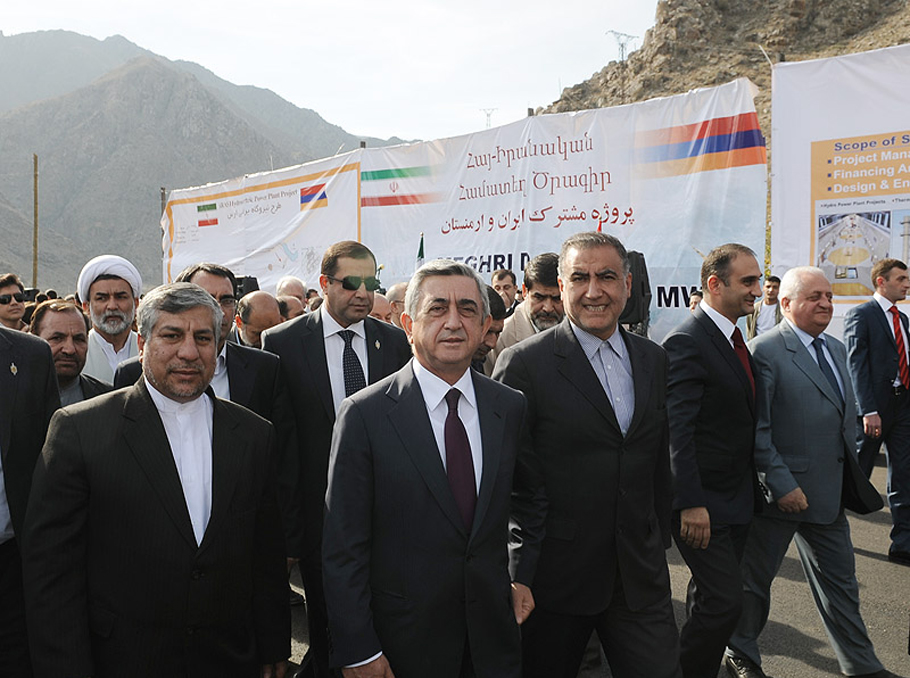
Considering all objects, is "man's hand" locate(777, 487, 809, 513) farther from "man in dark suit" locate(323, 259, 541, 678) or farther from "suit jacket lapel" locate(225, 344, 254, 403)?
"suit jacket lapel" locate(225, 344, 254, 403)

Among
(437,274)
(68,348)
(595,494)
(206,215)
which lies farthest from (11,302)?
(206,215)

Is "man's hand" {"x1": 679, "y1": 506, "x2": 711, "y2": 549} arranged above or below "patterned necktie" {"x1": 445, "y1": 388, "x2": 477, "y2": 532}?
below

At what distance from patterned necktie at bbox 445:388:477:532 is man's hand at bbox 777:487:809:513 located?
6.10 ft

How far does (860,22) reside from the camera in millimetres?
22125

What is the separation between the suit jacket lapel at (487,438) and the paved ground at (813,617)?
2.15 m

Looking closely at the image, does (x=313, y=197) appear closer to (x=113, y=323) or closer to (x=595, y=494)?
(x=113, y=323)

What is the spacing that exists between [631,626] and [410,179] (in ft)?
29.3

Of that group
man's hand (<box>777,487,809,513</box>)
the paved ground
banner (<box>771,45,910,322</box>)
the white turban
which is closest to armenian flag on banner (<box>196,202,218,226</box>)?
banner (<box>771,45,910,322</box>)

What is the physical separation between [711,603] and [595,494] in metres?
0.91

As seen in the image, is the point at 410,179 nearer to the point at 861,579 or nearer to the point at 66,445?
the point at 861,579

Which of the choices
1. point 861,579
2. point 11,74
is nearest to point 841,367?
point 861,579

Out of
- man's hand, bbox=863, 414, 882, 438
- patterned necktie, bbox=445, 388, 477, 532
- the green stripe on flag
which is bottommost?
man's hand, bbox=863, 414, 882, 438

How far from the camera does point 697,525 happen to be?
2918 mm

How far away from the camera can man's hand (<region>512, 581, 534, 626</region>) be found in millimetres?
2209
